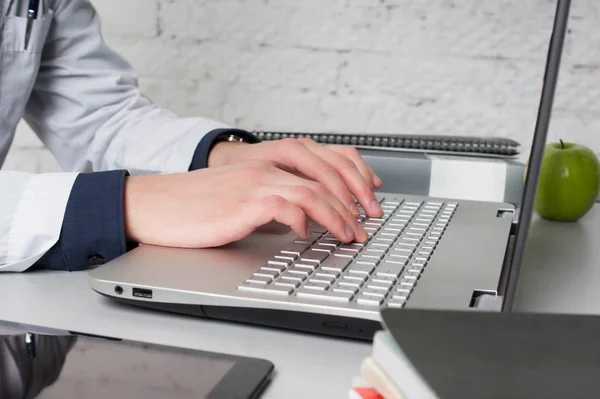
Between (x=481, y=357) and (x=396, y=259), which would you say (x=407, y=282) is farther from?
(x=481, y=357)

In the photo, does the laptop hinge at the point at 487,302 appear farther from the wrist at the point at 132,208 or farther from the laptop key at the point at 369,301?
the wrist at the point at 132,208

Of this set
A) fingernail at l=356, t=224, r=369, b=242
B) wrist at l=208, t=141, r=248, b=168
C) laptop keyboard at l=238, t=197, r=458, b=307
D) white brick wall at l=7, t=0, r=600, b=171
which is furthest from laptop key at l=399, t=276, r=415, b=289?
white brick wall at l=7, t=0, r=600, b=171

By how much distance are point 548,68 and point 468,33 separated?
1.01 metres

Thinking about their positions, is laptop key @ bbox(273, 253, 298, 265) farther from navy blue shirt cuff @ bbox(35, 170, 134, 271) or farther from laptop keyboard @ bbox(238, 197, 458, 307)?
navy blue shirt cuff @ bbox(35, 170, 134, 271)

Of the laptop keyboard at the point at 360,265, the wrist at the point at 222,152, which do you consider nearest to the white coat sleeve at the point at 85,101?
the wrist at the point at 222,152

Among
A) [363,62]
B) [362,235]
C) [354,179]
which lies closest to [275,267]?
[362,235]

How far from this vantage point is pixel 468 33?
144 cm

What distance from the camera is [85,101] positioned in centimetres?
112

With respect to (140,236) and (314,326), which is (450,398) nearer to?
(314,326)

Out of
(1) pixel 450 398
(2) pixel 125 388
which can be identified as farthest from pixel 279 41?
(1) pixel 450 398

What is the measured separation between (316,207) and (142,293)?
17 cm

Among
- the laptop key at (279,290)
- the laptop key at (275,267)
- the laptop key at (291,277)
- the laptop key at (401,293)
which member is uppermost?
the laptop key at (401,293)

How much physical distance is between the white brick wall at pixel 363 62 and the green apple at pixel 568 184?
1.47ft

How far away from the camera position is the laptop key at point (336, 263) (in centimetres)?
58
